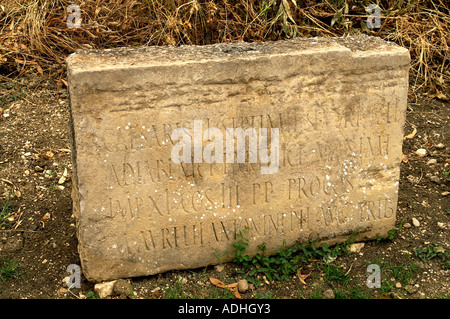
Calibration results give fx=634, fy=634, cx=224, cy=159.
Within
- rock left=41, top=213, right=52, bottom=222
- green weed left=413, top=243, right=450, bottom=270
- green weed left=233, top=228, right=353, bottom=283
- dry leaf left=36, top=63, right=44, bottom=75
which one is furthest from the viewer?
dry leaf left=36, top=63, right=44, bottom=75

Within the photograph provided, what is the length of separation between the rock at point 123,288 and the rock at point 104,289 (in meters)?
0.02

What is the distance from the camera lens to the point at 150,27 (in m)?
5.11

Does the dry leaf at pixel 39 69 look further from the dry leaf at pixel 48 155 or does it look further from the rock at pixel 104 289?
the rock at pixel 104 289

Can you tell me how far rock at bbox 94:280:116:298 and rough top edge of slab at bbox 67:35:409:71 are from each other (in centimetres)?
121

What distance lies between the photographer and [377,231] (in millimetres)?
3867

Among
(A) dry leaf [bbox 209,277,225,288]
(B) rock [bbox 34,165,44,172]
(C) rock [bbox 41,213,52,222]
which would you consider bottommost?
(A) dry leaf [bbox 209,277,225,288]

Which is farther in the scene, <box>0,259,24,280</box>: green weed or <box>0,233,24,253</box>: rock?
<box>0,233,24,253</box>: rock

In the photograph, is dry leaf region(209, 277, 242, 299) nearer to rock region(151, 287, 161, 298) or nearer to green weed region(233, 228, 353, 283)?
green weed region(233, 228, 353, 283)

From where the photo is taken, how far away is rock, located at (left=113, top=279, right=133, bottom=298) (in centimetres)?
347

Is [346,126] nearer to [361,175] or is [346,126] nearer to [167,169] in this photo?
[361,175]

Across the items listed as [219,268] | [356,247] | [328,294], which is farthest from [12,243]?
[356,247]

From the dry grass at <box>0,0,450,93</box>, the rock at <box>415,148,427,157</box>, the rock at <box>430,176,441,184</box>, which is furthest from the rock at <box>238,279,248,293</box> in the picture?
the dry grass at <box>0,0,450,93</box>

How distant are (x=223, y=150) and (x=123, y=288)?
94cm

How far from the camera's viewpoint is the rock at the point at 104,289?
11.4ft
